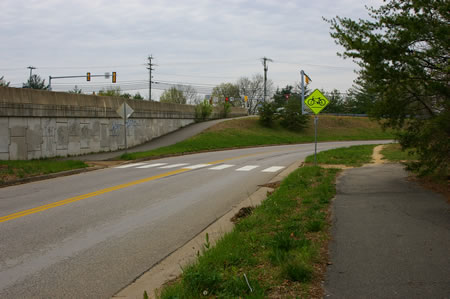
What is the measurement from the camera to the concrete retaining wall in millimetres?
18531

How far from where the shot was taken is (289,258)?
4.69 metres

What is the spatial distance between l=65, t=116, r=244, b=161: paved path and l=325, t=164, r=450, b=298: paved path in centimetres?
1645

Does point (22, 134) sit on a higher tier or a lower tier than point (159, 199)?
higher

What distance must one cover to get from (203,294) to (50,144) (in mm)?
19267

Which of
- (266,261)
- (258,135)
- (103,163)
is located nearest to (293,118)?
(258,135)

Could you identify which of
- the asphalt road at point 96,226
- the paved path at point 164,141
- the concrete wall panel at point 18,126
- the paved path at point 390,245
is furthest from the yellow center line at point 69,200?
the paved path at point 164,141

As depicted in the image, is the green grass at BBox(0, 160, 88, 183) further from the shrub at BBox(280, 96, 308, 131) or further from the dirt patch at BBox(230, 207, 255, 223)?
the shrub at BBox(280, 96, 308, 131)

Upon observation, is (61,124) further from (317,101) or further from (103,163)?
(317,101)

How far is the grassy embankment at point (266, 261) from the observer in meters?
3.97

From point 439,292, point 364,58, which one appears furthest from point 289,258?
point 364,58

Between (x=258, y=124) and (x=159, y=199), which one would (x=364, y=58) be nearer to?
(x=159, y=199)

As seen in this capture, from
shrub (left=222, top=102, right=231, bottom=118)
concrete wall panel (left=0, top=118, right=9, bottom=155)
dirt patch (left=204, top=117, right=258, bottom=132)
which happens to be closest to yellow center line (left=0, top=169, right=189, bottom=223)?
concrete wall panel (left=0, top=118, right=9, bottom=155)

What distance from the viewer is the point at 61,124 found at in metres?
21.8

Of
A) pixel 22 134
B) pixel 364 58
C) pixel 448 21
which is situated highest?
pixel 448 21
